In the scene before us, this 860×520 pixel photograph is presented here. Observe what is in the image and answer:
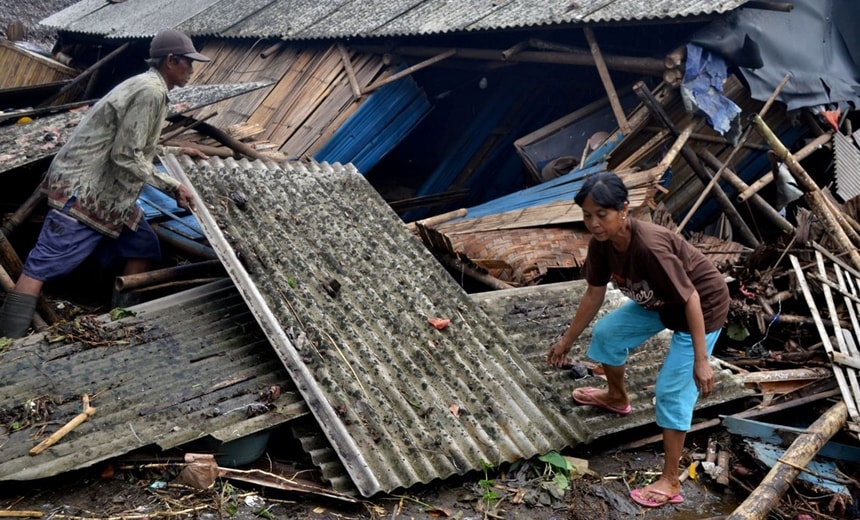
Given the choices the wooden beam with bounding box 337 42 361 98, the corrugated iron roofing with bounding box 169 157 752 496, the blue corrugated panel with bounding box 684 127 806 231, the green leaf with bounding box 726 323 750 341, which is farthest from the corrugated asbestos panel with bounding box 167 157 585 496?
the blue corrugated panel with bounding box 684 127 806 231

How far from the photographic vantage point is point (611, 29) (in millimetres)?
7730

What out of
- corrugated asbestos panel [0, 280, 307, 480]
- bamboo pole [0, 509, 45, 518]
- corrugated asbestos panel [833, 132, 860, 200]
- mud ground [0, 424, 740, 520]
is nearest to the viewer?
bamboo pole [0, 509, 45, 518]

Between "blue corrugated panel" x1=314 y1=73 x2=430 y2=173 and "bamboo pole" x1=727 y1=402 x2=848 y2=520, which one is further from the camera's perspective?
"blue corrugated panel" x1=314 y1=73 x2=430 y2=173

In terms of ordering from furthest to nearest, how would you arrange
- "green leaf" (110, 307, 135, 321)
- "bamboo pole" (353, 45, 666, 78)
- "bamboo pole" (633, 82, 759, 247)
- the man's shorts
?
"bamboo pole" (353, 45, 666, 78) → "bamboo pole" (633, 82, 759, 247) → the man's shorts → "green leaf" (110, 307, 135, 321)

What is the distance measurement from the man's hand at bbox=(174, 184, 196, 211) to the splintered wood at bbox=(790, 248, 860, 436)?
4.10 metres

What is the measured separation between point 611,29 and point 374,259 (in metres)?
4.56

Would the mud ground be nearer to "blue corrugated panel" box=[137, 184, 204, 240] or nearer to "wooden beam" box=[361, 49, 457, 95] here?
"blue corrugated panel" box=[137, 184, 204, 240]

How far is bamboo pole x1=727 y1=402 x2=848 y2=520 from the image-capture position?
10.3 ft

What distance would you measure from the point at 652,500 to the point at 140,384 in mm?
2600

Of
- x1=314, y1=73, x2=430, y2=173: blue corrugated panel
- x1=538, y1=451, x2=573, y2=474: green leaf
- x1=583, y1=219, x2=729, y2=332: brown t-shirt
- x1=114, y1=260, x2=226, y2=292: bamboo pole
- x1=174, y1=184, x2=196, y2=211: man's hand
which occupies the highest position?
x1=314, y1=73, x2=430, y2=173: blue corrugated panel

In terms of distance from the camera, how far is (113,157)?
4.40 m

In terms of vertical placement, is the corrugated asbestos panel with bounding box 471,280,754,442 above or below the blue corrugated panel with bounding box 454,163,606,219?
below

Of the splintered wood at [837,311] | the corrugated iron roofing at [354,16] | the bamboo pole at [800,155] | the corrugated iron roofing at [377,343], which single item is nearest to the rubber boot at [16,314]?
the corrugated iron roofing at [377,343]

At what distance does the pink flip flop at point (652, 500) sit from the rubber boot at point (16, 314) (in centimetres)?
362
